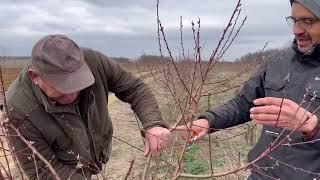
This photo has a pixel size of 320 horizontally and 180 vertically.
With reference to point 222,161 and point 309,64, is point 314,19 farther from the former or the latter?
point 222,161

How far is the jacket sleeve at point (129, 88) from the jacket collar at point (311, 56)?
1.01 metres

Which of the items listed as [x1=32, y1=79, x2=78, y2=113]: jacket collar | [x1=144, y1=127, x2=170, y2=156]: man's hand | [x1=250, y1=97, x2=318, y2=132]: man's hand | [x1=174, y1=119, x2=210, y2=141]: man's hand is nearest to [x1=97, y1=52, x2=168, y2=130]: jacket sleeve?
[x1=144, y1=127, x2=170, y2=156]: man's hand

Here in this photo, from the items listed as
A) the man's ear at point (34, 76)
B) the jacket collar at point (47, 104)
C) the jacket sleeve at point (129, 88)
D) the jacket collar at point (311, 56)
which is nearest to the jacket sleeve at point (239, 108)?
the jacket collar at point (311, 56)

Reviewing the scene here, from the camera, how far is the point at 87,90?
3236 millimetres

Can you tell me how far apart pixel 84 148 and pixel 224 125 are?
3.29 feet

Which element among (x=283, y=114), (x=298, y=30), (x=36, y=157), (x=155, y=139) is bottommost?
(x=36, y=157)

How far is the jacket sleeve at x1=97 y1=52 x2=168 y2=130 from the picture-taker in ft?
11.1

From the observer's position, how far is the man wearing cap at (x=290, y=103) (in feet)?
7.45

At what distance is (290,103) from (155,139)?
2.96ft

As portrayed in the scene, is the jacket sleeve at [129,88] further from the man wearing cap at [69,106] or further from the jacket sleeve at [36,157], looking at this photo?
the jacket sleeve at [36,157]

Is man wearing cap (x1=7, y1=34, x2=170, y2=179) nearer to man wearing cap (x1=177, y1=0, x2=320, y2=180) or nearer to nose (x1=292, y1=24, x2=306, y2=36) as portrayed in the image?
man wearing cap (x1=177, y1=0, x2=320, y2=180)

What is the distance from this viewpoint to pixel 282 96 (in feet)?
8.48

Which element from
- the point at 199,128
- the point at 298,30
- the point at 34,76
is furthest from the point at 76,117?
the point at 298,30

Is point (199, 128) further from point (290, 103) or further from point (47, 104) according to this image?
point (47, 104)
